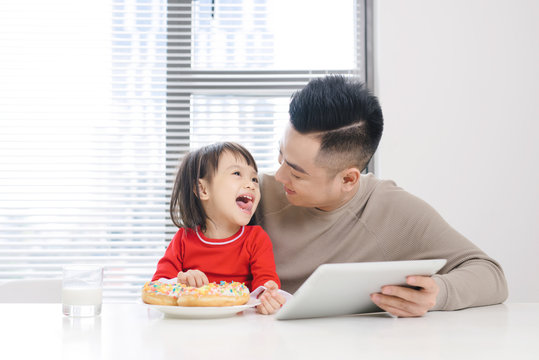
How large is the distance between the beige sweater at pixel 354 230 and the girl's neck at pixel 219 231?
0.20 m

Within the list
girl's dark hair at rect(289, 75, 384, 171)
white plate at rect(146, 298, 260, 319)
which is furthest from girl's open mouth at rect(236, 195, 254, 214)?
white plate at rect(146, 298, 260, 319)

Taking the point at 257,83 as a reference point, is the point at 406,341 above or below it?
below

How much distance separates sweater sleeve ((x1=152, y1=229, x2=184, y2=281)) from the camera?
134 centimetres

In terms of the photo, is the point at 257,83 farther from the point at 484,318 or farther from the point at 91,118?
the point at 484,318

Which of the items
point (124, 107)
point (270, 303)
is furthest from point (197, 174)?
point (124, 107)

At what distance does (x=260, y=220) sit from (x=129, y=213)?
1.44 m

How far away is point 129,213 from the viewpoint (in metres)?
2.87

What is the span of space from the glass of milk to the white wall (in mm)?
1879

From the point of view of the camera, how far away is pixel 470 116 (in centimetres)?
260

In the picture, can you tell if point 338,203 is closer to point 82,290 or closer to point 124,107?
point 82,290

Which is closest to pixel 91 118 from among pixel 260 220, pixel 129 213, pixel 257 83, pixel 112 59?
pixel 112 59

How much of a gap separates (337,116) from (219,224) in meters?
0.46

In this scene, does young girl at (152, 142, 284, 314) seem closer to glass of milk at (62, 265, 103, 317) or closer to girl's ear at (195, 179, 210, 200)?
girl's ear at (195, 179, 210, 200)

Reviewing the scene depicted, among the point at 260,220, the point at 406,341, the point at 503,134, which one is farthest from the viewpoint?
the point at 503,134
